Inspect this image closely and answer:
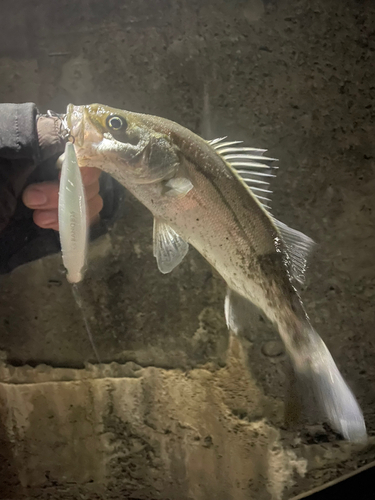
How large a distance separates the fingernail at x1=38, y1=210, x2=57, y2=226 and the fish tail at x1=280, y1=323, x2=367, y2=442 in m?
0.62

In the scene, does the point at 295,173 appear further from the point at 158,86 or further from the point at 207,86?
the point at 158,86

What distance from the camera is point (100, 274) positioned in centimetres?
130

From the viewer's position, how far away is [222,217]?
73cm

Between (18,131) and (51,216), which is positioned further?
(51,216)

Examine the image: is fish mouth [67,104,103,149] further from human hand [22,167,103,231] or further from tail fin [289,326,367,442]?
tail fin [289,326,367,442]

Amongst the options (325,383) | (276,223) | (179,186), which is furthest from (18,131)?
(325,383)

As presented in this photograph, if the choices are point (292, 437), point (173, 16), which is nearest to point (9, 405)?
point (292, 437)

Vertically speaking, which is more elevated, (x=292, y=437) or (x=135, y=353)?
(x=135, y=353)

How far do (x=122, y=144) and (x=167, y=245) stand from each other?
232 millimetres

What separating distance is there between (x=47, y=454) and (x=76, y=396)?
0.28 m

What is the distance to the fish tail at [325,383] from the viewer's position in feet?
2.29

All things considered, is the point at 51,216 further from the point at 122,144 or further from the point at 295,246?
the point at 295,246

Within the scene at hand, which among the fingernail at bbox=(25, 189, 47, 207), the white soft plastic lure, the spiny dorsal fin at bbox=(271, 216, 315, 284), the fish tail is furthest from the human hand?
the fish tail

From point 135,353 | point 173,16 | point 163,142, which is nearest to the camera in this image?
point 163,142
